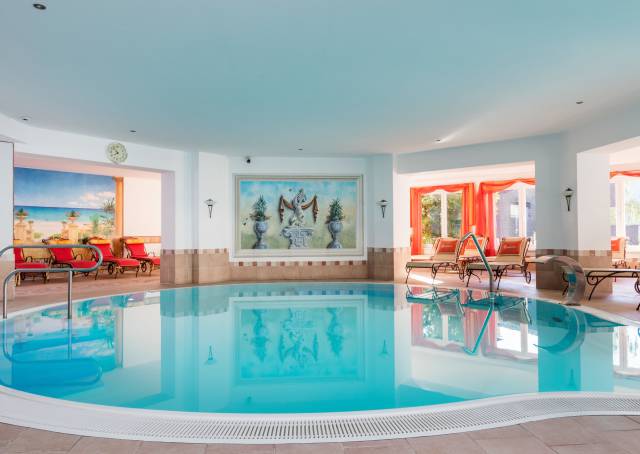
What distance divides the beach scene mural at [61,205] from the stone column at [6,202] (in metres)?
6.04

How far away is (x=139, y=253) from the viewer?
49.4 feet

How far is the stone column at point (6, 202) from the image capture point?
854cm

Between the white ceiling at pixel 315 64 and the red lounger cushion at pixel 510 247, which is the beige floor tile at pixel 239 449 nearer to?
the white ceiling at pixel 315 64

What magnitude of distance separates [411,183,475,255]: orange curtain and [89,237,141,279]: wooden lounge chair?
9.35 metres

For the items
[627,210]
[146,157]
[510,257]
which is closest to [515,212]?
[627,210]

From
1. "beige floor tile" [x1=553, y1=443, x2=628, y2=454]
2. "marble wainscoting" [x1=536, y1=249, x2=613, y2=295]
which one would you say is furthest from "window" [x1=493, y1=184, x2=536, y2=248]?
"beige floor tile" [x1=553, y1=443, x2=628, y2=454]

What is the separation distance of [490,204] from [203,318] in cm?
1136

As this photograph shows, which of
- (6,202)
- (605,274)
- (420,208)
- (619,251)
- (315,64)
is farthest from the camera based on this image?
(420,208)

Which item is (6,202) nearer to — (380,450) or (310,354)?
(310,354)

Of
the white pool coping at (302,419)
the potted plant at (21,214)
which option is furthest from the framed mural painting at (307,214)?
the white pool coping at (302,419)

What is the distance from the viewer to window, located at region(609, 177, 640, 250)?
13.7 m

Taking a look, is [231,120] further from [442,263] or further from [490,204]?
[490,204]

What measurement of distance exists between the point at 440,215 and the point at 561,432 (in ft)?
47.2

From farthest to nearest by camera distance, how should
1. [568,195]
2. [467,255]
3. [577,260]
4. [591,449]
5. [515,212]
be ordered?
[515,212] < [467,255] < [568,195] < [577,260] < [591,449]
